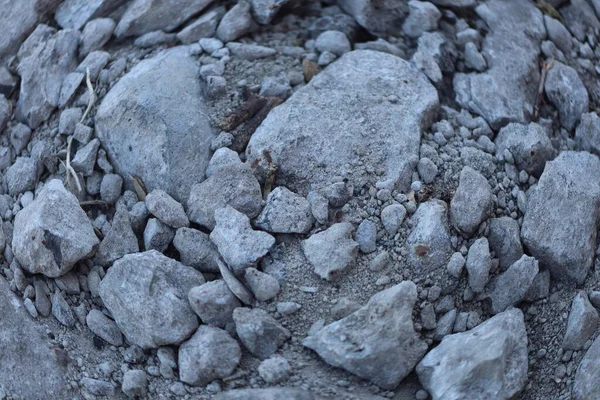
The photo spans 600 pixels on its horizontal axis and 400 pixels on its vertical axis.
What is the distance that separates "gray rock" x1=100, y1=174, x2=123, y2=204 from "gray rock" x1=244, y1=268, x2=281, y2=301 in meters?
0.53

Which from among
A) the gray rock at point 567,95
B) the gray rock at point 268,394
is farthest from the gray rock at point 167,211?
the gray rock at point 567,95

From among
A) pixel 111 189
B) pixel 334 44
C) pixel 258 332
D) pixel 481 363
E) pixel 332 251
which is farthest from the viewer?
pixel 334 44

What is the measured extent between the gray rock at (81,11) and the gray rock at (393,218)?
1263mm

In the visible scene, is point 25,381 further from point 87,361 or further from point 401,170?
point 401,170

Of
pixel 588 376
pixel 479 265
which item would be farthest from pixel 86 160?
pixel 588 376

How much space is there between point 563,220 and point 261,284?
90 cm

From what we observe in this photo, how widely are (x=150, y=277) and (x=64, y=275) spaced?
0.99ft

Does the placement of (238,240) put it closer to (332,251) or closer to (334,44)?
(332,251)

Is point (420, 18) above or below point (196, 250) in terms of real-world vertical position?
above

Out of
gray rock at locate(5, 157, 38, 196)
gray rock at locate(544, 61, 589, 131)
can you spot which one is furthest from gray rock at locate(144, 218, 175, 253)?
gray rock at locate(544, 61, 589, 131)

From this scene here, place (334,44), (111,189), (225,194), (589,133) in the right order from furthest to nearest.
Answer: (334,44) < (589,133) < (111,189) < (225,194)

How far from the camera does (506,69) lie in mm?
2664

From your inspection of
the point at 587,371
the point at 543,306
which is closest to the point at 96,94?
the point at 543,306

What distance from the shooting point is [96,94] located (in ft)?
8.64
